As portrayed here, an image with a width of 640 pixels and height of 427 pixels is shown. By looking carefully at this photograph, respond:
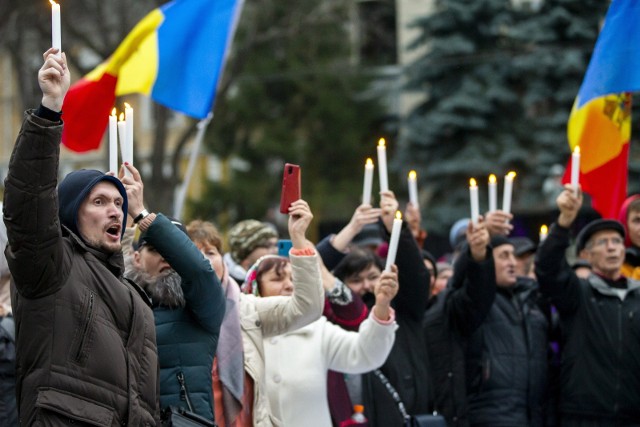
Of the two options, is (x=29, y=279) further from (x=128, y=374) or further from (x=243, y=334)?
(x=243, y=334)

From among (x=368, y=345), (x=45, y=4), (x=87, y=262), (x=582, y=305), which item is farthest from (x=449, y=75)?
(x=87, y=262)

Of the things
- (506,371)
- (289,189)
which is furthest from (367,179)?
(506,371)

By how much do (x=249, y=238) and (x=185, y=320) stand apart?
7.89ft

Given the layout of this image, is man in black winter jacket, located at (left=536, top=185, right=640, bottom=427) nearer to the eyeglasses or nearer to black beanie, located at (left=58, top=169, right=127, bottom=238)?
the eyeglasses

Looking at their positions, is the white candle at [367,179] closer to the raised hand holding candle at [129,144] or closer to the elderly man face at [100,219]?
the raised hand holding candle at [129,144]

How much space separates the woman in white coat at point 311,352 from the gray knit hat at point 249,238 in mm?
1235

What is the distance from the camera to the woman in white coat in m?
5.58

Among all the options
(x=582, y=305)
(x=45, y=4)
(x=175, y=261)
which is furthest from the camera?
(x=45, y=4)

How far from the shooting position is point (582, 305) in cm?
695

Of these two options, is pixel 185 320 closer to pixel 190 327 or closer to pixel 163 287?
pixel 190 327

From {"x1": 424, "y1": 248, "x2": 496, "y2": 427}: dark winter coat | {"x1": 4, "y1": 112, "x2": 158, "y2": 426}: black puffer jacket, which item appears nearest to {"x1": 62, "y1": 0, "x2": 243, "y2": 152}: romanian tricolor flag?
{"x1": 424, "y1": 248, "x2": 496, "y2": 427}: dark winter coat

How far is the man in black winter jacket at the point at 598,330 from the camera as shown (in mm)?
6789

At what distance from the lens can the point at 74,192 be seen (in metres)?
4.18

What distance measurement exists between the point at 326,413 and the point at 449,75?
16.9m
